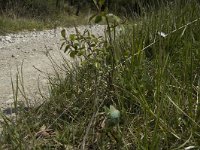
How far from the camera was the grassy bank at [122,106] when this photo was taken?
142 cm

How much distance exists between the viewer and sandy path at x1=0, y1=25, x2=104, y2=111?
319 centimetres

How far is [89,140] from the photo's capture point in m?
1.57

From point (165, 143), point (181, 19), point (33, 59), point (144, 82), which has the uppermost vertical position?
point (181, 19)

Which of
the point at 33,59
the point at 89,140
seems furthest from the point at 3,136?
the point at 33,59

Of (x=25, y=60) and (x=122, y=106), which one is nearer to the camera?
(x=122, y=106)

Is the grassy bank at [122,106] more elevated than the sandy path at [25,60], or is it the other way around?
the grassy bank at [122,106]

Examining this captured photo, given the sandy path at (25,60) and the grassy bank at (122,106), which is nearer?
the grassy bank at (122,106)

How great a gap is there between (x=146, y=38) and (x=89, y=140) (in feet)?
3.74

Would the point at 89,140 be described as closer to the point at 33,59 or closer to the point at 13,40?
the point at 33,59

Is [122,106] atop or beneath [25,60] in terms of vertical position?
atop

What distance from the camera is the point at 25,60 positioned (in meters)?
4.82

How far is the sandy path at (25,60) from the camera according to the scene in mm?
3193

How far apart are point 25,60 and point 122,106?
11.6 feet

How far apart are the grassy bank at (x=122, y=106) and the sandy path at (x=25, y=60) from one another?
1.72 feet
